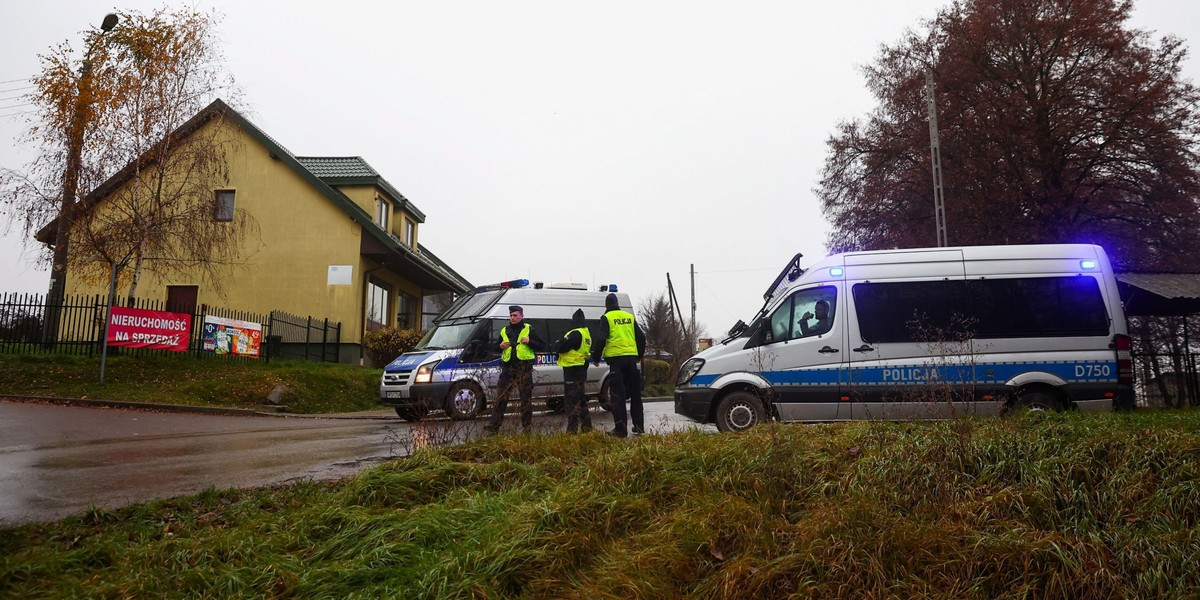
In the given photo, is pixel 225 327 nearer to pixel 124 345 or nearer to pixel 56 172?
pixel 124 345

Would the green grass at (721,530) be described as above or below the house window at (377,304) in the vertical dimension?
below

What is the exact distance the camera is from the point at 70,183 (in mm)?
18281

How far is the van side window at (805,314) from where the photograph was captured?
9.74m

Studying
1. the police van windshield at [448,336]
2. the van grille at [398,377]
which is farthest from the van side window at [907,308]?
the van grille at [398,377]

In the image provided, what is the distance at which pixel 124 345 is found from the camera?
675 inches

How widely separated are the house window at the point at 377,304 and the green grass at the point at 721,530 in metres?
21.9

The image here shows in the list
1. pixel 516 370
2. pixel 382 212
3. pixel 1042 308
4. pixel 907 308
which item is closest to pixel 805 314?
pixel 907 308

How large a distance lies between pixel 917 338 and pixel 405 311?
80.7 ft

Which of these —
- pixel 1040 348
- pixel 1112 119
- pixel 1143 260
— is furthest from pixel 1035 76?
pixel 1040 348

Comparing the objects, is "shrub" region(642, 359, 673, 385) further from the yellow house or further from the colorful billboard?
the colorful billboard

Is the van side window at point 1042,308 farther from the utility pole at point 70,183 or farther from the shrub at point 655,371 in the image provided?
the shrub at point 655,371

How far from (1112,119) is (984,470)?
1921 centimetres

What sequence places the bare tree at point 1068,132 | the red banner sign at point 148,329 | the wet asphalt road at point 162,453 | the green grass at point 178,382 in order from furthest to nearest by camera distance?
the bare tree at point 1068,132 → the red banner sign at point 148,329 → the green grass at point 178,382 → the wet asphalt road at point 162,453

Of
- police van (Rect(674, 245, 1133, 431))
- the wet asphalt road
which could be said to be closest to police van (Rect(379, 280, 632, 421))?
the wet asphalt road
